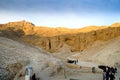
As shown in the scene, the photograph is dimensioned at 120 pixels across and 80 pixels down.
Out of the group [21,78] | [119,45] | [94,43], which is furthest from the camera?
[94,43]

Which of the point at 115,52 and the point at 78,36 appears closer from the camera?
the point at 115,52

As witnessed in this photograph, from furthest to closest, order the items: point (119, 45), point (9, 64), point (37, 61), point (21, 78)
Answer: point (119, 45)
point (37, 61)
point (9, 64)
point (21, 78)

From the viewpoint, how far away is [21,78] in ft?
80.2

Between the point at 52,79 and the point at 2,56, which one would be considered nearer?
the point at 52,79

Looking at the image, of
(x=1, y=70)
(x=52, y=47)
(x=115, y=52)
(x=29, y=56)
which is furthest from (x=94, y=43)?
(x=1, y=70)

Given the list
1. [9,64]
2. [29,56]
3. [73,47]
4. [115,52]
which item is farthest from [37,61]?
[73,47]

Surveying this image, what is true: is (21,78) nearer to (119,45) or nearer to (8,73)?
(8,73)

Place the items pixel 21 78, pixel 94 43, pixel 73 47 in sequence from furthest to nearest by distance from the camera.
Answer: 1. pixel 73 47
2. pixel 94 43
3. pixel 21 78

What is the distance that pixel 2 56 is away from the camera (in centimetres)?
2767

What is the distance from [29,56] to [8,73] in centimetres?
521

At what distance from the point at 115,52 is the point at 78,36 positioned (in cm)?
4187

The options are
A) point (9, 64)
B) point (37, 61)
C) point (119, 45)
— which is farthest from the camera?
point (119, 45)

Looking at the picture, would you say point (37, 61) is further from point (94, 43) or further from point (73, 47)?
point (73, 47)

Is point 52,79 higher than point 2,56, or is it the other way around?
point 2,56
